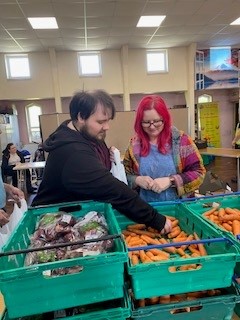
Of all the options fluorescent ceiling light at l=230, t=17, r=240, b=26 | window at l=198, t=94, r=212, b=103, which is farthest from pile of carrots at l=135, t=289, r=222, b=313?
window at l=198, t=94, r=212, b=103

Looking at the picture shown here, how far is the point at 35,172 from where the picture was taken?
6.80 metres

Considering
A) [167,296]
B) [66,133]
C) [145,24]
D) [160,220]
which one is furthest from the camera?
[145,24]

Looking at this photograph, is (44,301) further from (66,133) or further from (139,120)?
(139,120)

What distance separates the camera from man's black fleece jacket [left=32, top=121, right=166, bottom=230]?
0.88m

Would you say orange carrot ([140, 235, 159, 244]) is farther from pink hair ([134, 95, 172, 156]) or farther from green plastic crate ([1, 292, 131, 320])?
pink hair ([134, 95, 172, 156])

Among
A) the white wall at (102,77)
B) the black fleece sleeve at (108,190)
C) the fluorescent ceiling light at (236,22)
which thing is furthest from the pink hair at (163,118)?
the white wall at (102,77)

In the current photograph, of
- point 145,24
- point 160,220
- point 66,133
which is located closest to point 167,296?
point 160,220

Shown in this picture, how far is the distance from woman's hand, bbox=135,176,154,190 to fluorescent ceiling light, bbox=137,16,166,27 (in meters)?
4.73

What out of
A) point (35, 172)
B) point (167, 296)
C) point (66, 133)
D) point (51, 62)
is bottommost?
point (35, 172)

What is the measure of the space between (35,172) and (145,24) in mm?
4346

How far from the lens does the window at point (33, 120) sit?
861 centimetres

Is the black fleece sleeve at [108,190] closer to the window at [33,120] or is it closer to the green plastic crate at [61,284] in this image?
the green plastic crate at [61,284]

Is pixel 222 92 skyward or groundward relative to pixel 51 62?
groundward

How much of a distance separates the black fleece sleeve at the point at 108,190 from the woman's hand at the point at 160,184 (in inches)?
13.0
